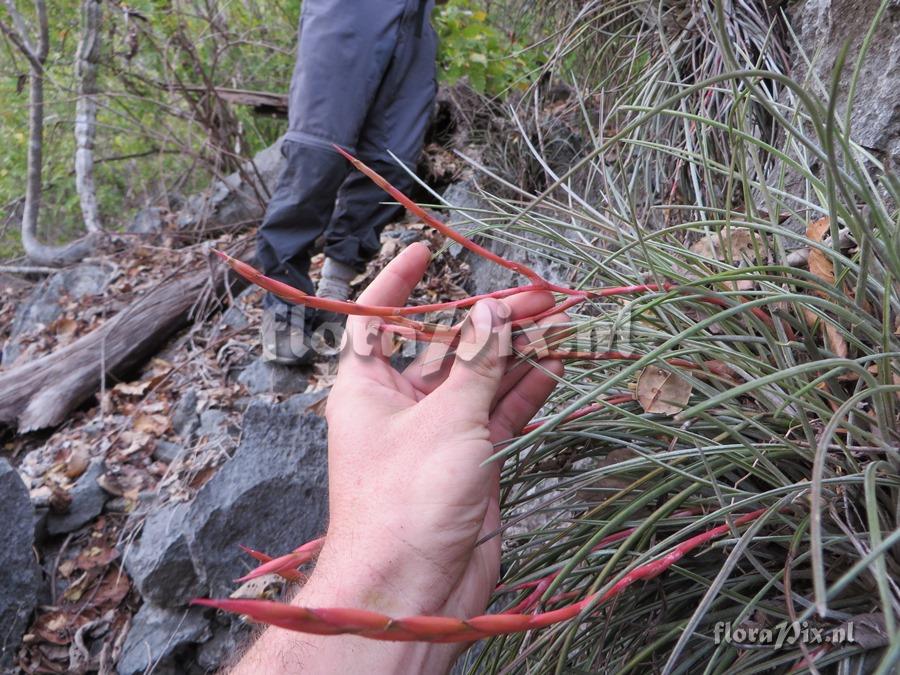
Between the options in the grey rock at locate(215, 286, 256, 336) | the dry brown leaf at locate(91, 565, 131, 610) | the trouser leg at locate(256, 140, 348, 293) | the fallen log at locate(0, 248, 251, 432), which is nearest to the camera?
the dry brown leaf at locate(91, 565, 131, 610)

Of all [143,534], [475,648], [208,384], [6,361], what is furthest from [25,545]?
[6,361]

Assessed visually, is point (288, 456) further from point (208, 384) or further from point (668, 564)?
point (668, 564)

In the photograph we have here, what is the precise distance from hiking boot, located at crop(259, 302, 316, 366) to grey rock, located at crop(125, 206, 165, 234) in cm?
225

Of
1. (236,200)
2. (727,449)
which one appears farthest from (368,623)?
(236,200)

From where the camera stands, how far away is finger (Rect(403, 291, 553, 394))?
0.75 meters

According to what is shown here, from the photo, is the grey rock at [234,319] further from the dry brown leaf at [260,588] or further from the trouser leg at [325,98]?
the dry brown leaf at [260,588]

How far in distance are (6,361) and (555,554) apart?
146 inches

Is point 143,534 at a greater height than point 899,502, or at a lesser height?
lesser

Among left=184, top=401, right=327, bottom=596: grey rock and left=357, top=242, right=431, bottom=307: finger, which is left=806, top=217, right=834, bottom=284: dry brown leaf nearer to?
left=357, top=242, right=431, bottom=307: finger

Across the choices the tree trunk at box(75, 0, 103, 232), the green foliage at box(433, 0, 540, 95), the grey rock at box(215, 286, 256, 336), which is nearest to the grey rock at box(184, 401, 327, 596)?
the grey rock at box(215, 286, 256, 336)

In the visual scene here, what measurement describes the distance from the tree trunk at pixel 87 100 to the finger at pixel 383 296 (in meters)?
3.86

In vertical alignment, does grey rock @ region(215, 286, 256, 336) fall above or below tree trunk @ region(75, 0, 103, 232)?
below

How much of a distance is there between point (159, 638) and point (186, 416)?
0.91m

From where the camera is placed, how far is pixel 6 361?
11.2 feet
